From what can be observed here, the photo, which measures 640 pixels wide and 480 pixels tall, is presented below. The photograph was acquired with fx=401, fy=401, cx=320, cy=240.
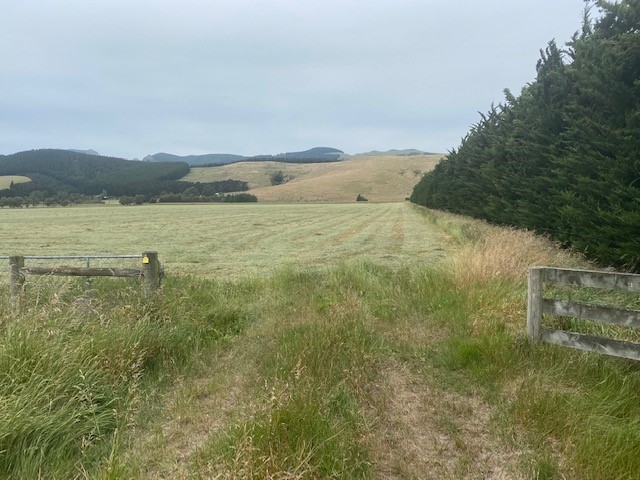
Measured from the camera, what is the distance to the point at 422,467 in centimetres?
316

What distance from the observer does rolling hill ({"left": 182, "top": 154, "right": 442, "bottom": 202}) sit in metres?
106

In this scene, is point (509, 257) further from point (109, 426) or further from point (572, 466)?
point (109, 426)

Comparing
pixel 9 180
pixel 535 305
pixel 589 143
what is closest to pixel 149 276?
pixel 535 305

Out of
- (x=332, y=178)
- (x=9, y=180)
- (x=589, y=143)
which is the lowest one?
(x=589, y=143)

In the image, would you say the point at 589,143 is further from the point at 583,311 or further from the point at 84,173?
the point at 84,173

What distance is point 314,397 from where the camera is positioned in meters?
3.78

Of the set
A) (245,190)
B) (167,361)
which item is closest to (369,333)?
(167,361)

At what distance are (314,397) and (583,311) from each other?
10.7 feet

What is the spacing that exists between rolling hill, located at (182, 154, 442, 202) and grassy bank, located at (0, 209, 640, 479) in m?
94.1

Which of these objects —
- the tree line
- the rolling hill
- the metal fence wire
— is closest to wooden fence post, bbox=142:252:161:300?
the metal fence wire

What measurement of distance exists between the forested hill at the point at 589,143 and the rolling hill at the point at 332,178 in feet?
272

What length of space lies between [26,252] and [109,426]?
17.7 meters

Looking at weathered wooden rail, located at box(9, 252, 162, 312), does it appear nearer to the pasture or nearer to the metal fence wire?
the metal fence wire

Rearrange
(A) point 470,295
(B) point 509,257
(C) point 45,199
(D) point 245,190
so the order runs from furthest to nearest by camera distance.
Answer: (D) point 245,190 → (C) point 45,199 → (B) point 509,257 → (A) point 470,295
